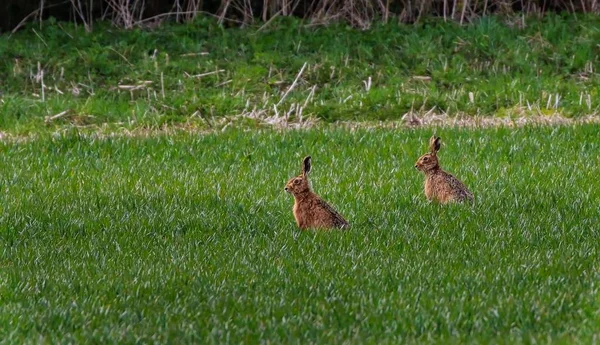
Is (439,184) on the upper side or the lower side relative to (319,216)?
lower

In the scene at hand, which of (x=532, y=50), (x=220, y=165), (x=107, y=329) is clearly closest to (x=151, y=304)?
(x=107, y=329)

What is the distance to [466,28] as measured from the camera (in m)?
17.5

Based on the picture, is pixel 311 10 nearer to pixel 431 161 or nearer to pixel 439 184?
pixel 431 161

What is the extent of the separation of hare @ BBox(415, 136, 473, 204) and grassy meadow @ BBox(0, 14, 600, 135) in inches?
195

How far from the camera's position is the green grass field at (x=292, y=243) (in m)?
5.79

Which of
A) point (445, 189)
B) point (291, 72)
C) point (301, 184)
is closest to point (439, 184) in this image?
point (445, 189)

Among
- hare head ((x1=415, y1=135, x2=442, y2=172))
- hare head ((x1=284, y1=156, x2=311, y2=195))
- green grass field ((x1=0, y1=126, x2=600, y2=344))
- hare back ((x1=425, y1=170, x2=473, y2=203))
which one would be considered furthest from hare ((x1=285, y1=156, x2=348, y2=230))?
A: hare head ((x1=415, y1=135, x2=442, y2=172))

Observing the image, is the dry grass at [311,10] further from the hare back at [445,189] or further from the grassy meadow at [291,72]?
the hare back at [445,189]

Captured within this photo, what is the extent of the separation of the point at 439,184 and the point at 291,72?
7.43 metres

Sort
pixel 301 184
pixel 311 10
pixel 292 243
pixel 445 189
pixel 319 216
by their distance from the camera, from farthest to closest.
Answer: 1. pixel 311 10
2. pixel 445 189
3. pixel 301 184
4. pixel 319 216
5. pixel 292 243

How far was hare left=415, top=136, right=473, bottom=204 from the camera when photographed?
28.8ft

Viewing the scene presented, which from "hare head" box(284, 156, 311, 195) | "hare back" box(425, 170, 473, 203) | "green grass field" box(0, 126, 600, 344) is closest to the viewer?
"green grass field" box(0, 126, 600, 344)

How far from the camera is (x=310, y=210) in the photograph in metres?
8.05

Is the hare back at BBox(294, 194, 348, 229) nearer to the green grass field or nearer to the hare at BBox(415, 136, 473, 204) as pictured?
the green grass field
